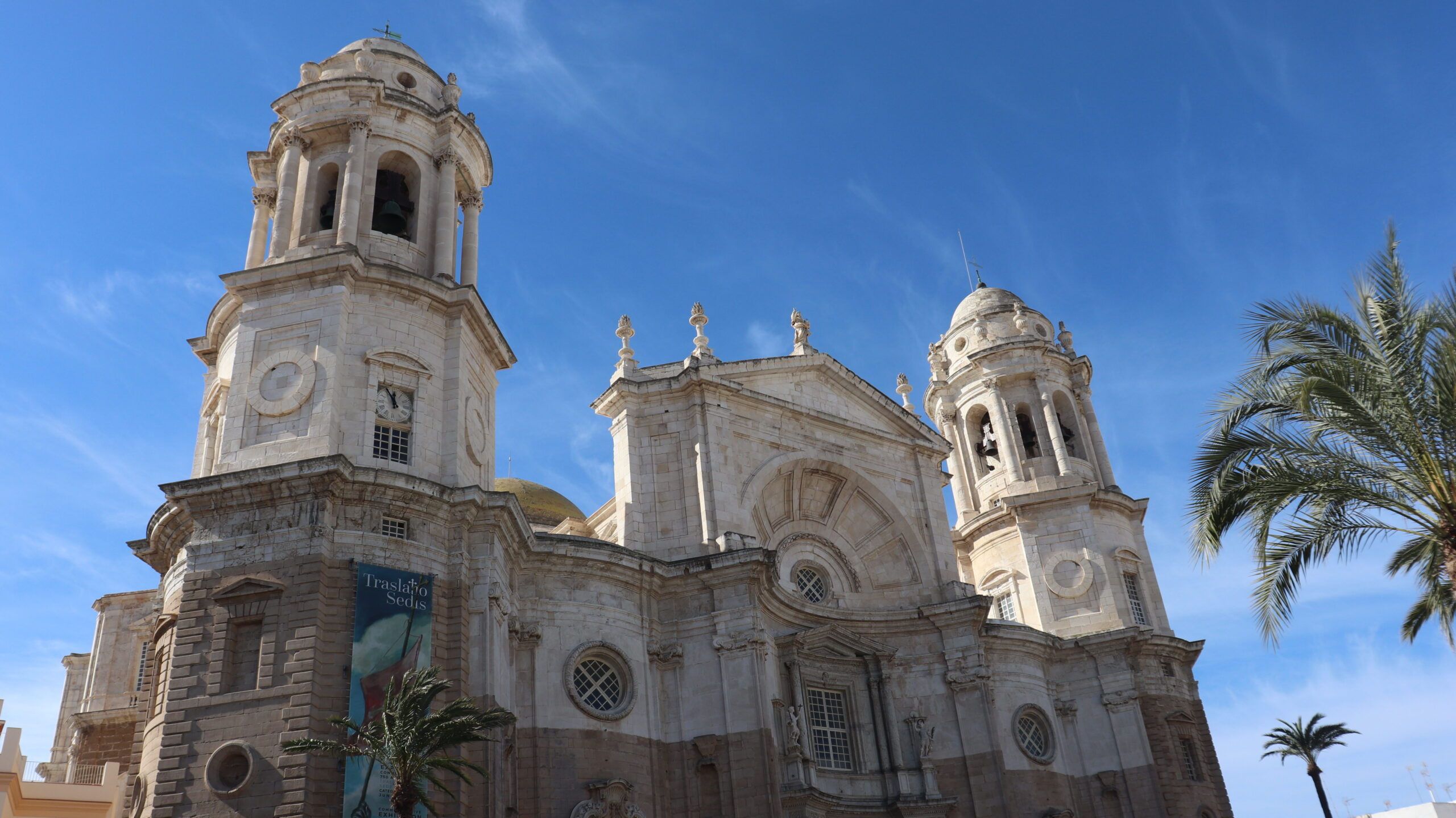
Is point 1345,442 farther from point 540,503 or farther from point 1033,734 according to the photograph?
point 540,503

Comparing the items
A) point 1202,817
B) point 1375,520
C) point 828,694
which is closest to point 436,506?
point 828,694

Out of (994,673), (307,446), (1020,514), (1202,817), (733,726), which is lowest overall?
(1202,817)

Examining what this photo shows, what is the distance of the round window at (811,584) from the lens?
112 ft

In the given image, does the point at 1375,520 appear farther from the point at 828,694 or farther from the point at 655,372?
the point at 655,372

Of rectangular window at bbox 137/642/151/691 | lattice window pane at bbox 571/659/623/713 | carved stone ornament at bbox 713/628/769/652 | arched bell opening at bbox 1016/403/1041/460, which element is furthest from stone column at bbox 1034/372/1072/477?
rectangular window at bbox 137/642/151/691

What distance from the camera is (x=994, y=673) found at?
34.7 m

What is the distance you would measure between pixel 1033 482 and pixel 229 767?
28.7m

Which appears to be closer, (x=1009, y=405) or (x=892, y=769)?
(x=892, y=769)

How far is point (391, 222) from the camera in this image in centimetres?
3064

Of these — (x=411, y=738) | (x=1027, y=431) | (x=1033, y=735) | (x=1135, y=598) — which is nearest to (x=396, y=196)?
(x=411, y=738)

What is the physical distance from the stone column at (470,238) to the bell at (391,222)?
1.63 metres

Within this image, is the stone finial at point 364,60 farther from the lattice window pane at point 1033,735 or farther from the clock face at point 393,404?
the lattice window pane at point 1033,735

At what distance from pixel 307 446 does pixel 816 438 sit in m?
15.9

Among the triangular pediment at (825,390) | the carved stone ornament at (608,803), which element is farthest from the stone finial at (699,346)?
the carved stone ornament at (608,803)
